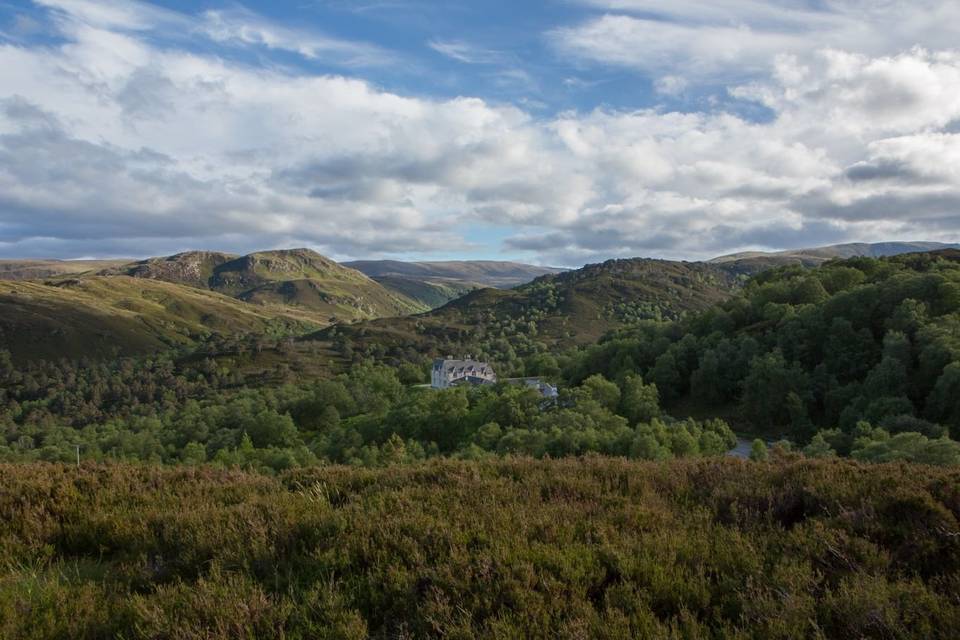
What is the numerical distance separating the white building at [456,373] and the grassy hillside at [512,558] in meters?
101

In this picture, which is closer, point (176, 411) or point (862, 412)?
point (862, 412)

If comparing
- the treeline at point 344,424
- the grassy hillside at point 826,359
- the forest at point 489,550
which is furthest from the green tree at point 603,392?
the forest at point 489,550

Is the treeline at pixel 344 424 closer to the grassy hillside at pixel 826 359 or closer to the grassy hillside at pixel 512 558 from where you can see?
the grassy hillside at pixel 512 558

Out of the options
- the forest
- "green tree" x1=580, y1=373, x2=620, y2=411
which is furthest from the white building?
the forest

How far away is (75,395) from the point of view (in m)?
138

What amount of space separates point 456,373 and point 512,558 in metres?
107

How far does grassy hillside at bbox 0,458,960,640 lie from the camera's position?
4.33m

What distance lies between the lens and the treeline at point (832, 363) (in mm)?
35562

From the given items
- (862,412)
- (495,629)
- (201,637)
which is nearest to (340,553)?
(201,637)

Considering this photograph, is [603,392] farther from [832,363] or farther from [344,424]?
[344,424]

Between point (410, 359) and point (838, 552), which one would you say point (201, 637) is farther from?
point (410, 359)

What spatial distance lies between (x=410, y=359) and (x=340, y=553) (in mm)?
160561

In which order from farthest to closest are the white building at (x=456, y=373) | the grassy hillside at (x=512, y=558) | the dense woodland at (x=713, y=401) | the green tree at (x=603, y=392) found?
the white building at (x=456, y=373), the green tree at (x=603, y=392), the dense woodland at (x=713, y=401), the grassy hillside at (x=512, y=558)

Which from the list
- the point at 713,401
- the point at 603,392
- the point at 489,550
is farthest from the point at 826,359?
the point at 489,550
